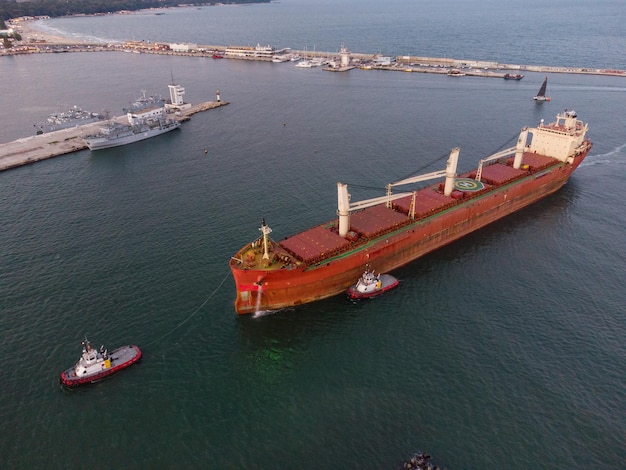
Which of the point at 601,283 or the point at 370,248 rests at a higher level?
the point at 370,248

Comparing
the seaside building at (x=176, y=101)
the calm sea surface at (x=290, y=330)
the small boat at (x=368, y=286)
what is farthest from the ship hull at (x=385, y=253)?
the seaside building at (x=176, y=101)

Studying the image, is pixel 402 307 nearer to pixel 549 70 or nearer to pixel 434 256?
pixel 434 256

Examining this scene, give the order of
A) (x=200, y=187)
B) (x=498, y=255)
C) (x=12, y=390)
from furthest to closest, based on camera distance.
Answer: (x=200, y=187) → (x=498, y=255) → (x=12, y=390)

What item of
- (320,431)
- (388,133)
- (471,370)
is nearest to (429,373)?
(471,370)

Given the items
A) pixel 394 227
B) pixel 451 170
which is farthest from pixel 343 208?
pixel 451 170

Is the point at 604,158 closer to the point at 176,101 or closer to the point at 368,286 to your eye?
the point at 368,286

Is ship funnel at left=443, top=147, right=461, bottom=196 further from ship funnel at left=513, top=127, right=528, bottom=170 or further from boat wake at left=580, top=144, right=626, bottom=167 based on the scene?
boat wake at left=580, top=144, right=626, bottom=167

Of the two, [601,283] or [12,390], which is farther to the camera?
[601,283]

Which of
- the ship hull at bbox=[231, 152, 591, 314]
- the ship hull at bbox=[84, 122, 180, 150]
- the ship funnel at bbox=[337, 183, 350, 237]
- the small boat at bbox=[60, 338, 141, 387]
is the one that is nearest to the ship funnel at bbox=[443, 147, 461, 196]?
the ship hull at bbox=[231, 152, 591, 314]
